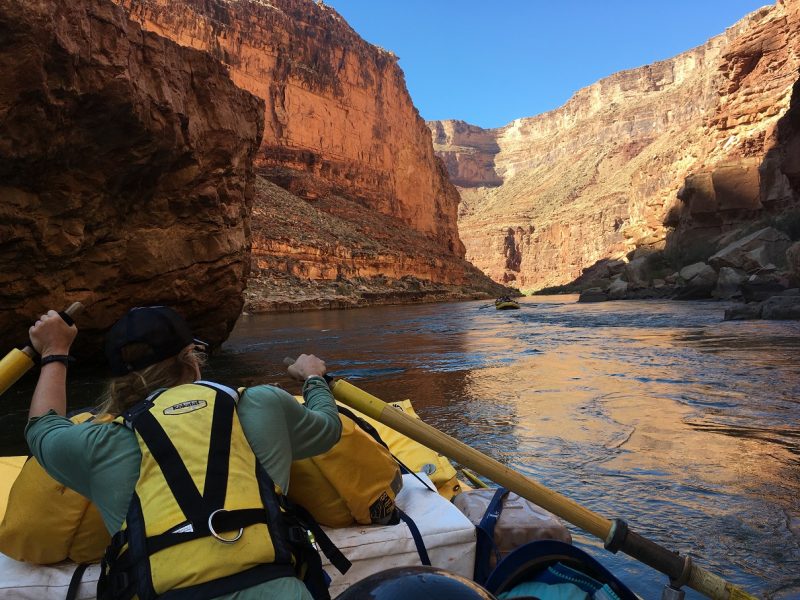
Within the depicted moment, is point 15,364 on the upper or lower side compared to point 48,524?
upper

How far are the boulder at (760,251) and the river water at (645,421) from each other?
14.8 meters

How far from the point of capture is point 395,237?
59969 mm

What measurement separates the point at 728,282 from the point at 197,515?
27525 mm

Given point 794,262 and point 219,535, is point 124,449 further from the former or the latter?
point 794,262

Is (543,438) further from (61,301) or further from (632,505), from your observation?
(61,301)

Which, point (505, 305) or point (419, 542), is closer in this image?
point (419, 542)

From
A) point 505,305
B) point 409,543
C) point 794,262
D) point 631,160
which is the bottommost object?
point 505,305

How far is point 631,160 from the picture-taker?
12362cm

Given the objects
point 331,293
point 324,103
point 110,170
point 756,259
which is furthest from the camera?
point 324,103

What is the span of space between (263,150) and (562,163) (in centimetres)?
10449

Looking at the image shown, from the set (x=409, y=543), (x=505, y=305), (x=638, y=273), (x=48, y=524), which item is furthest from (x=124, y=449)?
(x=638, y=273)

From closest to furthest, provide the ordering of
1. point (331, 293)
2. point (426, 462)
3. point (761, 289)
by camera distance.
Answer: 1. point (426, 462)
2. point (761, 289)
3. point (331, 293)

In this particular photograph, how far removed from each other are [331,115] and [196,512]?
69.1 meters

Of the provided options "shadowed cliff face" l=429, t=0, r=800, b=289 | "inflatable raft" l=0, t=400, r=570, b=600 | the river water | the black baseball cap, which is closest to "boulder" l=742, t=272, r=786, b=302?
the river water
